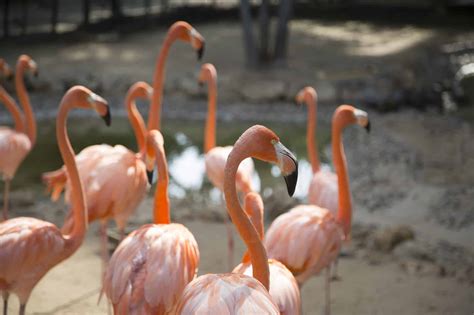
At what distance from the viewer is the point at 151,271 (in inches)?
131

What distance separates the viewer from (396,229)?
217 inches

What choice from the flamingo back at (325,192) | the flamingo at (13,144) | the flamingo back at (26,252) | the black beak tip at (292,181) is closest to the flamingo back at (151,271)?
the flamingo back at (26,252)

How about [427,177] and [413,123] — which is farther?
[413,123]

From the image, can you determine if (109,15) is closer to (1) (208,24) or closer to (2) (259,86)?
(1) (208,24)

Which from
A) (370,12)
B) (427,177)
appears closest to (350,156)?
(427,177)

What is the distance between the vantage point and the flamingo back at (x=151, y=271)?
10.7ft

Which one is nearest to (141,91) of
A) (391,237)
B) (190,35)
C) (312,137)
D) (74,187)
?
(190,35)

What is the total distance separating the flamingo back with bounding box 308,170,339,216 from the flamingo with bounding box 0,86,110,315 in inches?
66.6

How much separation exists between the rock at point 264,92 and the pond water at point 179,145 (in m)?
0.80

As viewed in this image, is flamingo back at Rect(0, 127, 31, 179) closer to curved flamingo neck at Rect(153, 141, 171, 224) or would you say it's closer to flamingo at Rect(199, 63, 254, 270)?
flamingo at Rect(199, 63, 254, 270)

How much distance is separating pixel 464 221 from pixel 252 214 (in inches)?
109

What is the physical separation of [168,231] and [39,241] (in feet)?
2.45

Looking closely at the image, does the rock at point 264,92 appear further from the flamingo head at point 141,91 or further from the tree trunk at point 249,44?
the flamingo head at point 141,91

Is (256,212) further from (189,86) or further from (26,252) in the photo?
(189,86)
